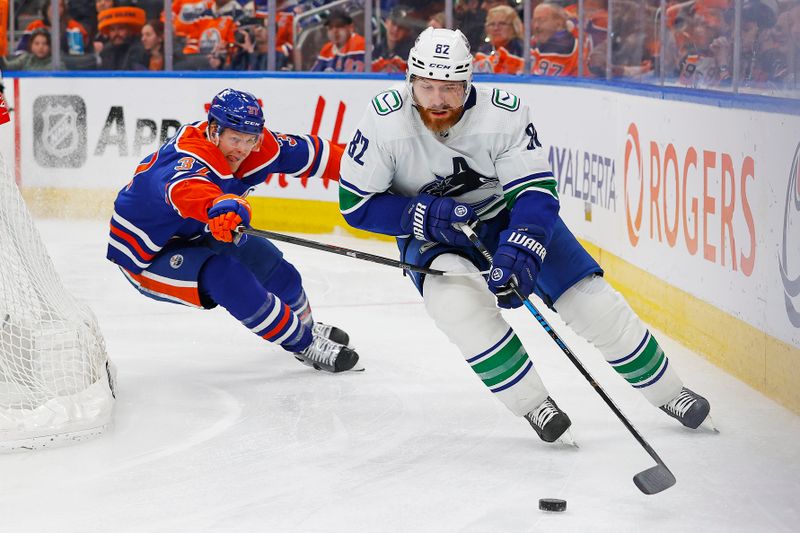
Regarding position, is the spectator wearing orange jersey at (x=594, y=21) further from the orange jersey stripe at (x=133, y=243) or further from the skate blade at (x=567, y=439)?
the skate blade at (x=567, y=439)

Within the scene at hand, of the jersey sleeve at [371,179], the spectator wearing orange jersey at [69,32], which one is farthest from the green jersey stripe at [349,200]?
the spectator wearing orange jersey at [69,32]

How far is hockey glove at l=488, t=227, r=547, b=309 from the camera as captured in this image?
114 inches

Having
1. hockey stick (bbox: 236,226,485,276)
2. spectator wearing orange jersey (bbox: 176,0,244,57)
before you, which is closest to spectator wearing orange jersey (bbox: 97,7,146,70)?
spectator wearing orange jersey (bbox: 176,0,244,57)

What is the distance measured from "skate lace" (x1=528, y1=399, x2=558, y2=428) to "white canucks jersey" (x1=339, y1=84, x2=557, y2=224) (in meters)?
0.50

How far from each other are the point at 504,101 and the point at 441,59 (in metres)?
0.25

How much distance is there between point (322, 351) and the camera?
394 centimetres

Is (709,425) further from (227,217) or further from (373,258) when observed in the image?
(227,217)

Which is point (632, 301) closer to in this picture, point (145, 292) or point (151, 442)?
point (145, 292)

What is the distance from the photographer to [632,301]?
479 centimetres

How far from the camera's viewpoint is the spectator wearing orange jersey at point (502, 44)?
20.9ft

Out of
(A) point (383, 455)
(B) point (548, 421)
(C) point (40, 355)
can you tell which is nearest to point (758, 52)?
(B) point (548, 421)

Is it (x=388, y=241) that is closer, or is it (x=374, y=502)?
Answer: (x=374, y=502)

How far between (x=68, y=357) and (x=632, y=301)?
7.48 ft

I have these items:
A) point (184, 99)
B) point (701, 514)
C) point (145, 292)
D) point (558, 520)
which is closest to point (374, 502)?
point (558, 520)
